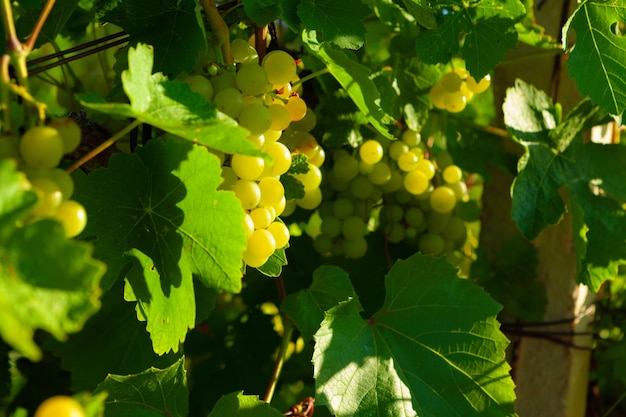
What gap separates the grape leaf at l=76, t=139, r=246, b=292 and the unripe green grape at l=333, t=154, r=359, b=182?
24.2 inches

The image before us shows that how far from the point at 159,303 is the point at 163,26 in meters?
0.43

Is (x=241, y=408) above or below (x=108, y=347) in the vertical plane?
above

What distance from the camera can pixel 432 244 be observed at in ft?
5.54

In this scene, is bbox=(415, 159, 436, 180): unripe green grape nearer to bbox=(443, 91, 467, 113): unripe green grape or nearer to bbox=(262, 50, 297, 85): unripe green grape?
bbox=(443, 91, 467, 113): unripe green grape

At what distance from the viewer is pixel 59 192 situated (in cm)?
72

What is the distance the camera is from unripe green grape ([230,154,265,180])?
3.22ft

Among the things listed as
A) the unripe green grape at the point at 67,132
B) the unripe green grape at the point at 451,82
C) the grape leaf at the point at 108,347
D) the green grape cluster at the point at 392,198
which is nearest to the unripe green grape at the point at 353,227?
the green grape cluster at the point at 392,198

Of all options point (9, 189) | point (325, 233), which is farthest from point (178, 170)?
point (325, 233)

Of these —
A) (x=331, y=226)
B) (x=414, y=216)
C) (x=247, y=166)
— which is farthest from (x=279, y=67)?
(x=414, y=216)

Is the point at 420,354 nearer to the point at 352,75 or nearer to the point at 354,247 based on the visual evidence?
the point at 354,247

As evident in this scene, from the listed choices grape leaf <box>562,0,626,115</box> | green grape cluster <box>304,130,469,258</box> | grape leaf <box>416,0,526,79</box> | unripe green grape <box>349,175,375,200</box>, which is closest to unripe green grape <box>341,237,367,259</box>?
green grape cluster <box>304,130,469,258</box>

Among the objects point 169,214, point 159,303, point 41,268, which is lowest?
point 159,303

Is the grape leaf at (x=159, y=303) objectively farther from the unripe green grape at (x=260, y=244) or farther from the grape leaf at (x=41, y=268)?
the grape leaf at (x=41, y=268)

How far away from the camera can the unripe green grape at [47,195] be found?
70cm
